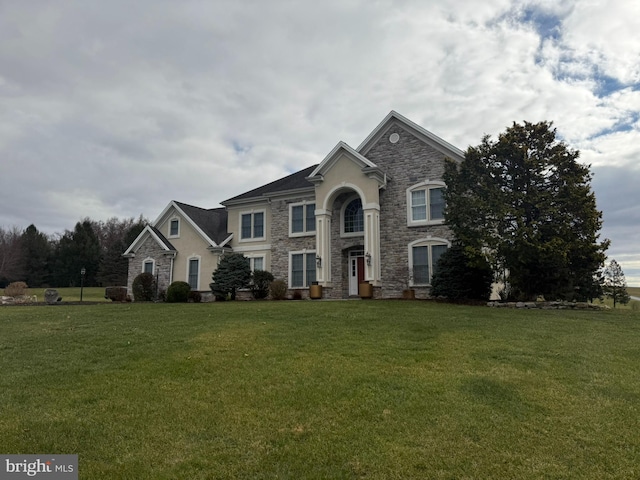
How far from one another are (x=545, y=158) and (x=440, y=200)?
16.5 feet

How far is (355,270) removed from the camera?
75.2ft

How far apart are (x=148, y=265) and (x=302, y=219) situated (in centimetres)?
1025

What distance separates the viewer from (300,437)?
4902 mm

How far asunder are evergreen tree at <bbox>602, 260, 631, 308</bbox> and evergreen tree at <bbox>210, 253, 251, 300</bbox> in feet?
55.5

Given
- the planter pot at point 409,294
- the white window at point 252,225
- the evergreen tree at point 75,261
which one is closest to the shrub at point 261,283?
the white window at point 252,225

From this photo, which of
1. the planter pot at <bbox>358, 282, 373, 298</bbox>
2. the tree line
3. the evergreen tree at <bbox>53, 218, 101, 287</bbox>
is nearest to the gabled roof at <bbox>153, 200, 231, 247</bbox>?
the planter pot at <bbox>358, 282, 373, 298</bbox>

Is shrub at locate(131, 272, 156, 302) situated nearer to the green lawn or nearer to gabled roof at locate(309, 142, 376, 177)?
the green lawn

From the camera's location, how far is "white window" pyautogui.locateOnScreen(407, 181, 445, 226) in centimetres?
2069

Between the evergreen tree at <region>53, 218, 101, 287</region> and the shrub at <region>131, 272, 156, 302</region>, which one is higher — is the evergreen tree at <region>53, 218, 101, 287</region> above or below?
above

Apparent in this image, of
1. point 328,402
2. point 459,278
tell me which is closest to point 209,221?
point 459,278

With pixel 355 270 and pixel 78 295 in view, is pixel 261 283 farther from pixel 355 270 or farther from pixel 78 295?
pixel 78 295

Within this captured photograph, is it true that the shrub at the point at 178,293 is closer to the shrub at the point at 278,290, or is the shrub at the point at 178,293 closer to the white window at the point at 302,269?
the shrub at the point at 278,290

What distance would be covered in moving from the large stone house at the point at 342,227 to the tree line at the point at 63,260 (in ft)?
98.0

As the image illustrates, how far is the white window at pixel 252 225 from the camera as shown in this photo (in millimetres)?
25891
